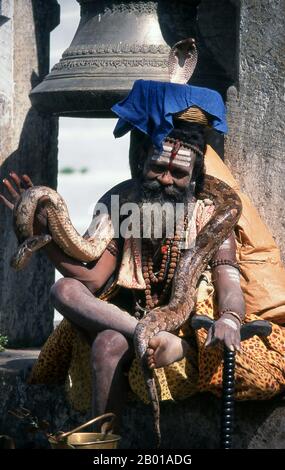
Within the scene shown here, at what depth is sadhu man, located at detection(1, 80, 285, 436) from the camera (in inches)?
266

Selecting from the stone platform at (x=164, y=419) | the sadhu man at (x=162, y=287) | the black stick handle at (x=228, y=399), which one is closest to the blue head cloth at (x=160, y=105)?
the sadhu man at (x=162, y=287)

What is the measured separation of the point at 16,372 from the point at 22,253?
1.10 meters

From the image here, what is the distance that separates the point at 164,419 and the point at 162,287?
63cm

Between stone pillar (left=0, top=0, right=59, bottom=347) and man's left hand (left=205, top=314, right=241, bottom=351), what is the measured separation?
260 cm

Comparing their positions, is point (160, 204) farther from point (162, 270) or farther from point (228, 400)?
point (228, 400)

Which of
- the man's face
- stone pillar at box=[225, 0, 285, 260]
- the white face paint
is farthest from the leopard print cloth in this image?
stone pillar at box=[225, 0, 285, 260]

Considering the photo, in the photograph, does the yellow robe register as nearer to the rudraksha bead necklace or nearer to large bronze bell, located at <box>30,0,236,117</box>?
the rudraksha bead necklace

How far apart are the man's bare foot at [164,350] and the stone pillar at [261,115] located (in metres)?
1.17

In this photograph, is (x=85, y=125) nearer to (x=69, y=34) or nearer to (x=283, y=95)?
(x=69, y=34)

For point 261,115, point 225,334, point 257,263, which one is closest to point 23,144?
point 261,115

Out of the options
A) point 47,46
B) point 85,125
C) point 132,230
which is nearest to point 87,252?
point 132,230

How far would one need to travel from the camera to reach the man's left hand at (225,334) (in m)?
6.48

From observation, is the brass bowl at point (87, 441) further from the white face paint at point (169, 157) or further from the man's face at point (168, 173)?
the white face paint at point (169, 157)

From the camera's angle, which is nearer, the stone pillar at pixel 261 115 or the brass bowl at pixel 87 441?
the brass bowl at pixel 87 441
